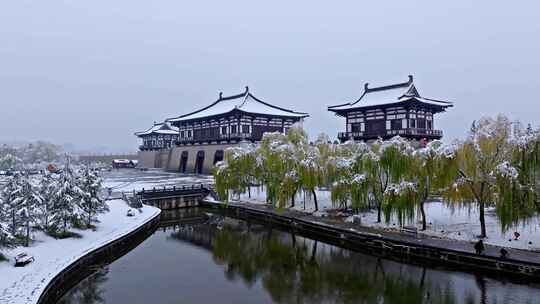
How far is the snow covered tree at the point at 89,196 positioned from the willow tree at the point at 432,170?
48.8 feet

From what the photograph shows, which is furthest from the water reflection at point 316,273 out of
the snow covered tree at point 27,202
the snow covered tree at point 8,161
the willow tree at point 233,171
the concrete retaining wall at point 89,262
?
the snow covered tree at point 8,161

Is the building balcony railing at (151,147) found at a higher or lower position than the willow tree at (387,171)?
higher

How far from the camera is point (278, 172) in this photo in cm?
2477

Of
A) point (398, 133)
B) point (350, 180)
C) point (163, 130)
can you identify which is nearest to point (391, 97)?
point (398, 133)

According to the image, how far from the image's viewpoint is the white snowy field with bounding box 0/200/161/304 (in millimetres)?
10656

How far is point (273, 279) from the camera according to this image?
14102 millimetres

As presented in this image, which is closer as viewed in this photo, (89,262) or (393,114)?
(89,262)

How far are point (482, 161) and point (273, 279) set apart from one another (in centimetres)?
977

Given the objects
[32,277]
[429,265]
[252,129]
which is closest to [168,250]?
[32,277]

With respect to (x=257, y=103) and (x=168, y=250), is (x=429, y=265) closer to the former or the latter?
(x=168, y=250)

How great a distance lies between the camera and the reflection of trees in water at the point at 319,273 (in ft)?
40.2

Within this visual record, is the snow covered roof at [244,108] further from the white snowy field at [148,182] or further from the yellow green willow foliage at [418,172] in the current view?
the yellow green willow foliage at [418,172]

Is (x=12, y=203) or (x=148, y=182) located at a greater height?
(x=12, y=203)

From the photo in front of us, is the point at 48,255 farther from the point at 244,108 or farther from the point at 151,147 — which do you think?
the point at 151,147
